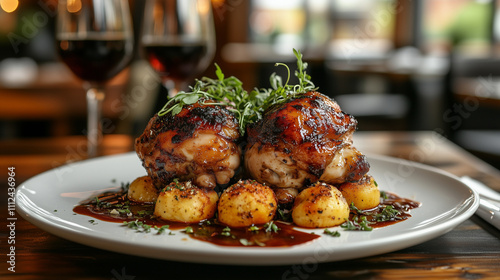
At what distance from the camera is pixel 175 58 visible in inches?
74.8

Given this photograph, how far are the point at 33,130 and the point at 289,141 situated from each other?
411 cm

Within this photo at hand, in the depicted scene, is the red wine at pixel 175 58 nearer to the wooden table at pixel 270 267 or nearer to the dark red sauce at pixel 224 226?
the dark red sauce at pixel 224 226

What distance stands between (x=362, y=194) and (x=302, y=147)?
0.65ft

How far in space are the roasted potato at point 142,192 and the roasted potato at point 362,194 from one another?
48 centimetres

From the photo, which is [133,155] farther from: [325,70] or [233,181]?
[325,70]

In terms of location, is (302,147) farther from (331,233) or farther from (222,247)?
(222,247)

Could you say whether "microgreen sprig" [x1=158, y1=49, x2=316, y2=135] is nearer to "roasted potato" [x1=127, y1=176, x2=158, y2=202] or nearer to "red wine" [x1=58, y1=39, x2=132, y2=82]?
"roasted potato" [x1=127, y1=176, x2=158, y2=202]

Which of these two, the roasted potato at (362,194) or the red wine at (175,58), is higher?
the red wine at (175,58)

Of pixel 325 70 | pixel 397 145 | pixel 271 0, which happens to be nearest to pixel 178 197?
pixel 397 145

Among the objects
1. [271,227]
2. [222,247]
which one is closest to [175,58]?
[271,227]

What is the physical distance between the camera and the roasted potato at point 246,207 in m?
1.06

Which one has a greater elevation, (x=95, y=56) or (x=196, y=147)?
(x=95, y=56)

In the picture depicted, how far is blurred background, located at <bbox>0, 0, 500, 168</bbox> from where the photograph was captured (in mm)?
4535

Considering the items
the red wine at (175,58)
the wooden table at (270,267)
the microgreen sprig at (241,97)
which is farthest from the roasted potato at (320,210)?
the red wine at (175,58)
